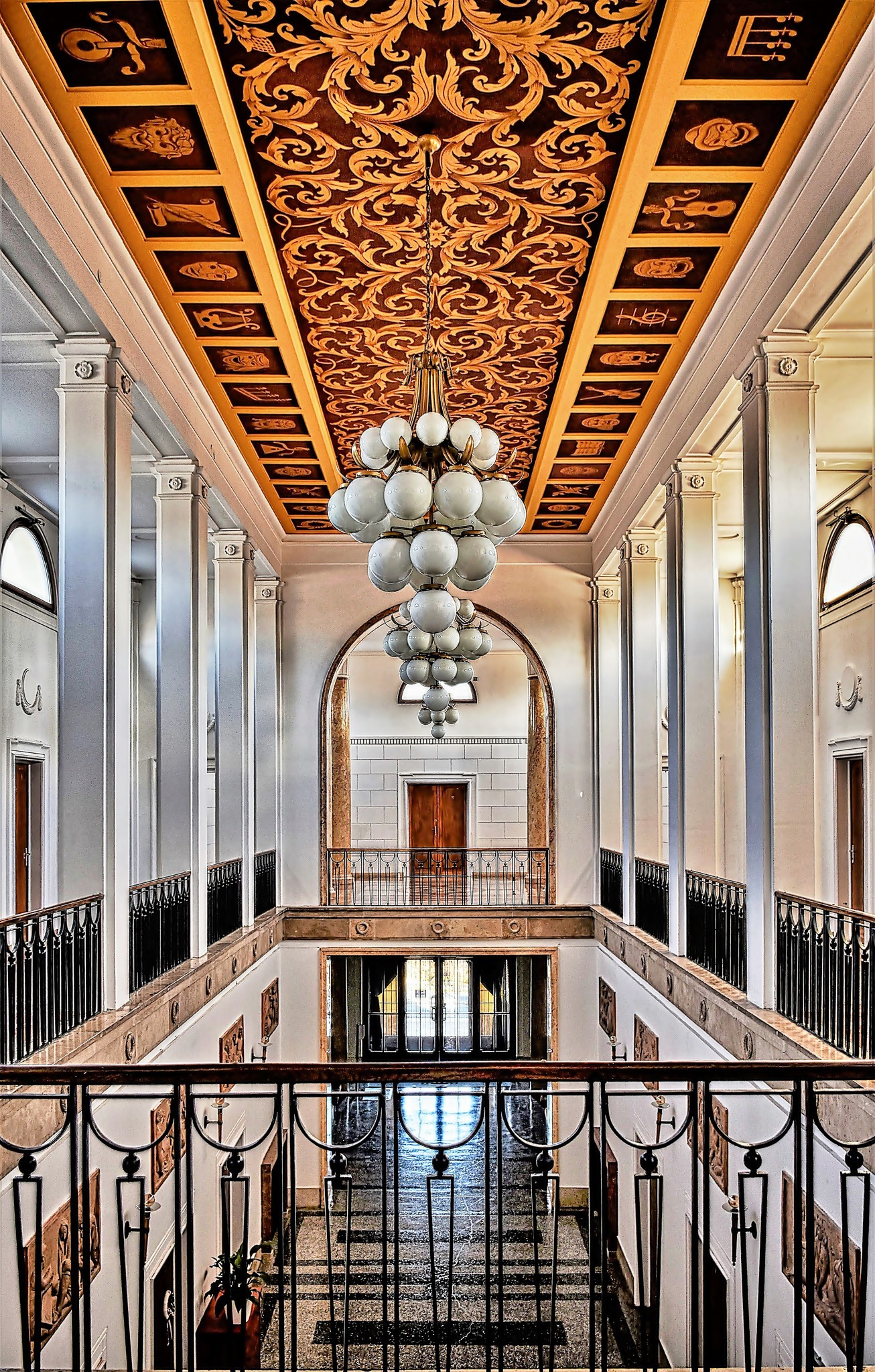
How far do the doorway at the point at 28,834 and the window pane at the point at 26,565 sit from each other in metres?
1.82

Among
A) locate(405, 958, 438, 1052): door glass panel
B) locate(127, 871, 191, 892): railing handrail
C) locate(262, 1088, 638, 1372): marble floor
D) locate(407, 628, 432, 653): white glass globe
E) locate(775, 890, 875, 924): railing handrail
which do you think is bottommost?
locate(262, 1088, 638, 1372): marble floor

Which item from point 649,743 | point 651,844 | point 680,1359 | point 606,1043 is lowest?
point 680,1359

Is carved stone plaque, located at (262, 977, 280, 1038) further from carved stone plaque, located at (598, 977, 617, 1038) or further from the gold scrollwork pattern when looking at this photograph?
the gold scrollwork pattern

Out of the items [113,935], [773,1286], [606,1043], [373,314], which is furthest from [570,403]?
[606,1043]

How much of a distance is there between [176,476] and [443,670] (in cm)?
281

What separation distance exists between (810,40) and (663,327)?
320cm

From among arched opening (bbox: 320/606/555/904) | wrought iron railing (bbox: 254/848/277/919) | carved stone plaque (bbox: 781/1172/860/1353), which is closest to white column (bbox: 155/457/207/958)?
wrought iron railing (bbox: 254/848/277/919)

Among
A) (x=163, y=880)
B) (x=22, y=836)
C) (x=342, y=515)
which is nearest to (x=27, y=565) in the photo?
(x=22, y=836)

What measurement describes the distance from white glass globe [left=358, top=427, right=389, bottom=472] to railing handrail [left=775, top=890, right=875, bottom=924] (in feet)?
9.91

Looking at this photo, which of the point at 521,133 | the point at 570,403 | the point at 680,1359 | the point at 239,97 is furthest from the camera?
the point at 570,403

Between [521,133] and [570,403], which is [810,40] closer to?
[521,133]

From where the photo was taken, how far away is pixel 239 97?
5.10m

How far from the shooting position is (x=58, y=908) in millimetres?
5824

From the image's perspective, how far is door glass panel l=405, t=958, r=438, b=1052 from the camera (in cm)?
1884
